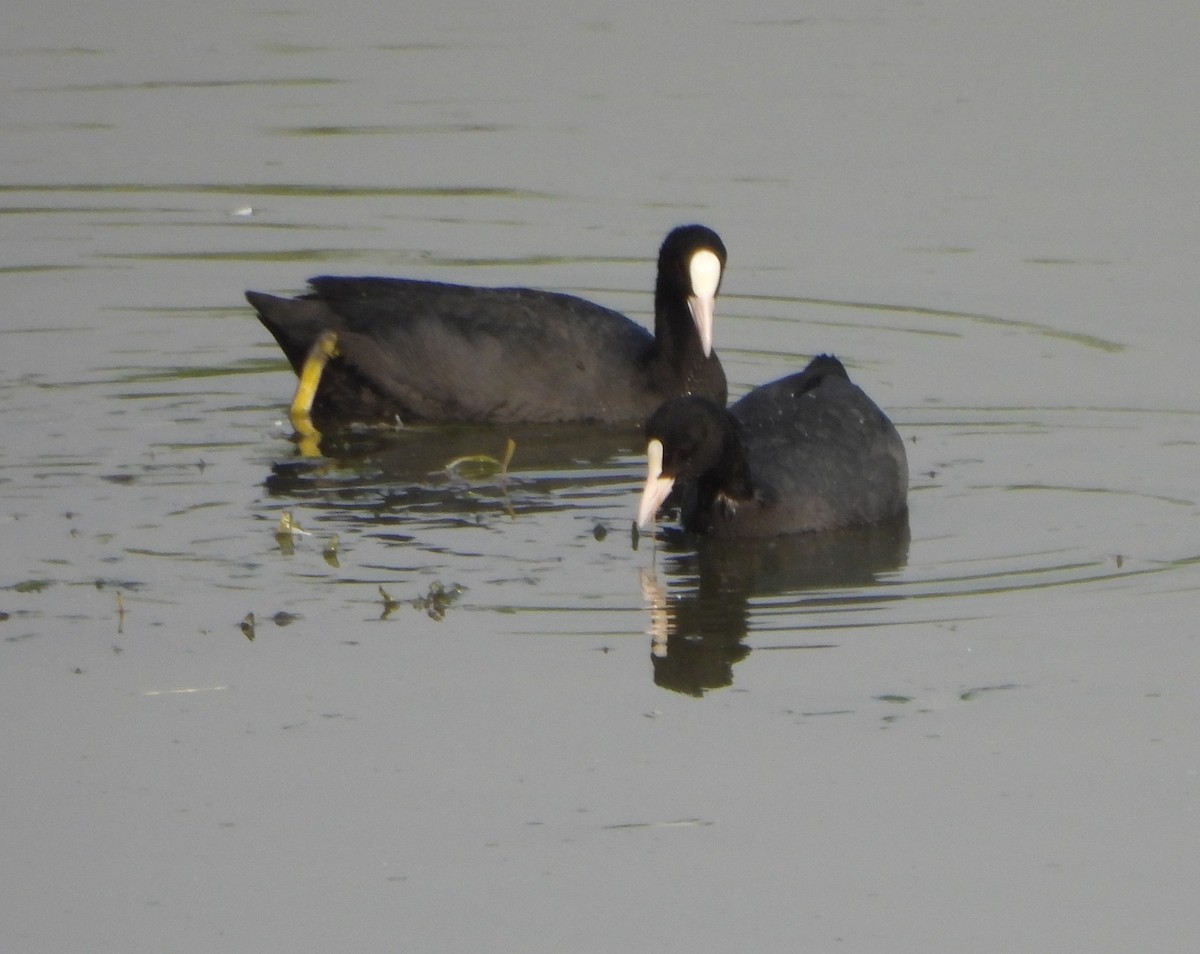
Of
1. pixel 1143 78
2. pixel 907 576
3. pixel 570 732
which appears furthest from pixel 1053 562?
pixel 1143 78

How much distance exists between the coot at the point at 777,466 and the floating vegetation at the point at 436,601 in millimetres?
750

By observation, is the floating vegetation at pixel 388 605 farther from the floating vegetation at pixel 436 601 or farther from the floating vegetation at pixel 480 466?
the floating vegetation at pixel 480 466

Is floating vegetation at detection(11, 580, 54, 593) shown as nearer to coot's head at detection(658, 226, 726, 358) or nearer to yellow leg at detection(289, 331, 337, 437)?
yellow leg at detection(289, 331, 337, 437)

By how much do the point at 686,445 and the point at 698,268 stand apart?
2.09m

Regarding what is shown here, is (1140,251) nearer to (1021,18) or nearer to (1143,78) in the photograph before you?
(1143,78)

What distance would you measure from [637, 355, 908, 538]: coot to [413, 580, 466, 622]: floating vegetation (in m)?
0.75

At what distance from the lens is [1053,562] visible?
7195 mm

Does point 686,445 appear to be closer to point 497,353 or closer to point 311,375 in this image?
point 497,353

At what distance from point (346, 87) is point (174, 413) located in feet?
19.5

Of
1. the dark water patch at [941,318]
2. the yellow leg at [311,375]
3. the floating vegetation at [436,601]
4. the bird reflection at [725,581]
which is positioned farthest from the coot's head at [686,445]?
the dark water patch at [941,318]

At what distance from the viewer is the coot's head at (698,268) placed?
929 centimetres

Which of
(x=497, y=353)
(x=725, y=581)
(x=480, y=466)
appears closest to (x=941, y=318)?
(x=497, y=353)

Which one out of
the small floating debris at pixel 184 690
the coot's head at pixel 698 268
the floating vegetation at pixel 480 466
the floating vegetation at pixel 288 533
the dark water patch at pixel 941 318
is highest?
the coot's head at pixel 698 268

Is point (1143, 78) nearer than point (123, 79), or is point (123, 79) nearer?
point (1143, 78)
